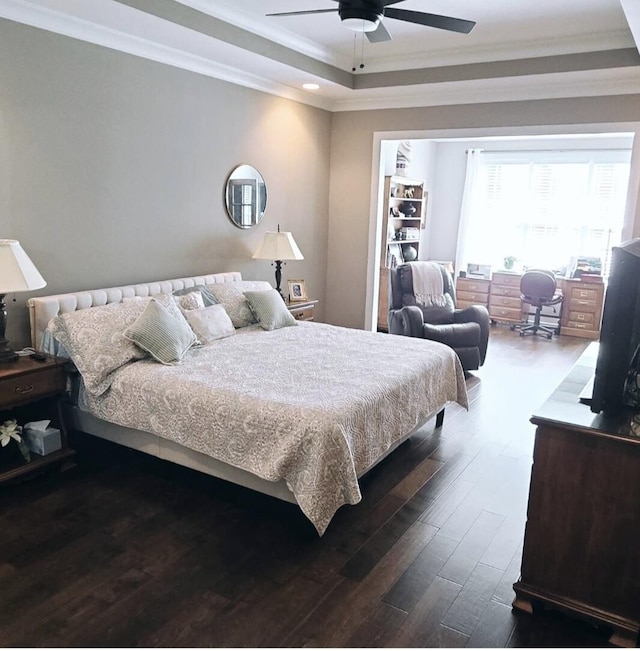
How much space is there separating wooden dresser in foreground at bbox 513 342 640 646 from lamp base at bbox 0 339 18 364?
2.68 meters

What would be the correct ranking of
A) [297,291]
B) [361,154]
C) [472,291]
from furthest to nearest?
[472,291]
[361,154]
[297,291]

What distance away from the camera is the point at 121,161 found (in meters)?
3.90

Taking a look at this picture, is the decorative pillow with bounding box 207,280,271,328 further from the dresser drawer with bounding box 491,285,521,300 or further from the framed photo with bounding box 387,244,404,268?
the dresser drawer with bounding box 491,285,521,300

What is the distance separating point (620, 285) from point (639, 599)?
1.15 m

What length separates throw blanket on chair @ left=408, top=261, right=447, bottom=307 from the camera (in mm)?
5789

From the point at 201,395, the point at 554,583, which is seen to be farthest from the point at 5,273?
the point at 554,583

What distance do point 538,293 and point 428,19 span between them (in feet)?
16.5

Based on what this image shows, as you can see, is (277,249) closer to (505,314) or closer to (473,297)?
(473,297)

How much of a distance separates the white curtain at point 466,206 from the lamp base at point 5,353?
671 cm

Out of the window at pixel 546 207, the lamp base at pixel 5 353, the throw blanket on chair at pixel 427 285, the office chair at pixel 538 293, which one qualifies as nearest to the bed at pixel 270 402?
the lamp base at pixel 5 353

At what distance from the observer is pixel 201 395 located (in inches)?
114

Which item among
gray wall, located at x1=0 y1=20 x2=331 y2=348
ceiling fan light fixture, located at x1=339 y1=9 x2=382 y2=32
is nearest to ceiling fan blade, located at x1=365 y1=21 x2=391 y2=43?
ceiling fan light fixture, located at x1=339 y1=9 x2=382 y2=32

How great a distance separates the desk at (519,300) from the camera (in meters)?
7.35

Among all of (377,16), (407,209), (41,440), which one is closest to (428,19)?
(377,16)
